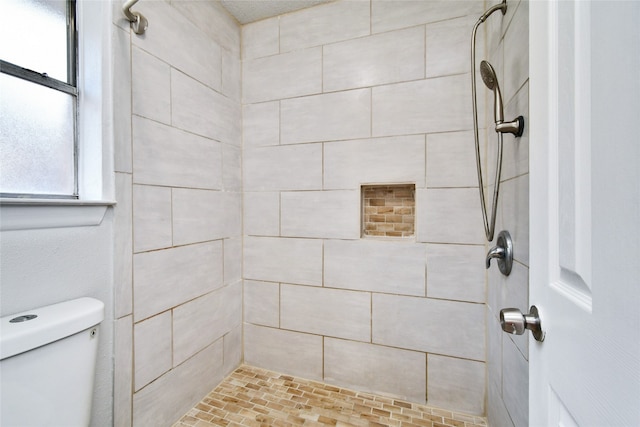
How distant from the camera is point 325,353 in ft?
5.31

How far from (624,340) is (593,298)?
67 millimetres

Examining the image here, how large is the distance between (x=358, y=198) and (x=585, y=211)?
3.88ft

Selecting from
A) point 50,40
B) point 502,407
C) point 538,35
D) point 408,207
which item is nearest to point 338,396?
point 502,407

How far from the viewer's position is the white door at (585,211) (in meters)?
0.28

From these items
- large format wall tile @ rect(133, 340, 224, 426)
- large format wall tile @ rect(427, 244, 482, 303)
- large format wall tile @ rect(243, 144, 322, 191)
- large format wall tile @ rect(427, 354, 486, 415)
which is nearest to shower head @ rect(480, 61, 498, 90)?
large format wall tile @ rect(427, 244, 482, 303)

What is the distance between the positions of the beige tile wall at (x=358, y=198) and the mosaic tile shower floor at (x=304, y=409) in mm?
63

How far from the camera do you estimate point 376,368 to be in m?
1.52

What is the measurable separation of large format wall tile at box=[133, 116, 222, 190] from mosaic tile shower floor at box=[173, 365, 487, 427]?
1.14 meters

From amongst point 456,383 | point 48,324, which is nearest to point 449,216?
point 456,383

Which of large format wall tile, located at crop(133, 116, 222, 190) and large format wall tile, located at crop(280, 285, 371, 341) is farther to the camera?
large format wall tile, located at crop(280, 285, 371, 341)

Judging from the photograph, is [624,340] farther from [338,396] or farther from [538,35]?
[338,396]

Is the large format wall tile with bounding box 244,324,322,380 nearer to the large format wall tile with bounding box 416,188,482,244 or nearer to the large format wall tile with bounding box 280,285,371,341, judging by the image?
the large format wall tile with bounding box 280,285,371,341

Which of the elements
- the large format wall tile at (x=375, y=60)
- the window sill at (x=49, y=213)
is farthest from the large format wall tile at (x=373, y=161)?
the window sill at (x=49, y=213)

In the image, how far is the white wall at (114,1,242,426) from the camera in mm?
1107
